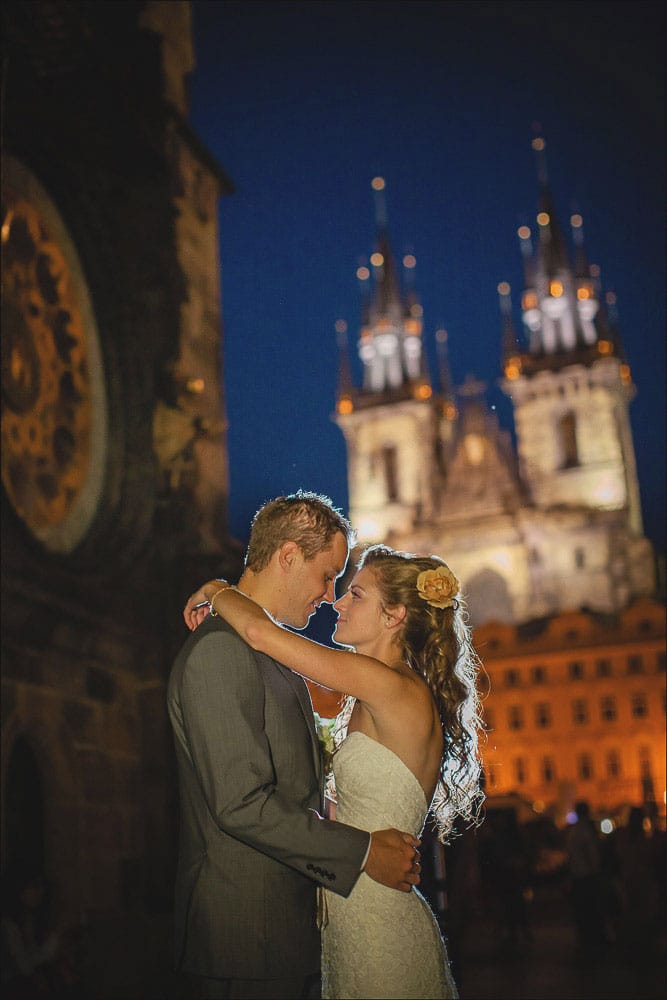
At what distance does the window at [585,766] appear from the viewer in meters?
45.2

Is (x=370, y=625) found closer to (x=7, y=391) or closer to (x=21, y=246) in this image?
(x=7, y=391)

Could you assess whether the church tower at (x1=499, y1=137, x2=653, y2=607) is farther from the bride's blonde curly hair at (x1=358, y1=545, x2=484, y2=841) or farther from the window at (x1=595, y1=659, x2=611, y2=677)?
the bride's blonde curly hair at (x1=358, y1=545, x2=484, y2=841)

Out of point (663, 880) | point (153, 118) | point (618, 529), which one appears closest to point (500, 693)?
point (618, 529)

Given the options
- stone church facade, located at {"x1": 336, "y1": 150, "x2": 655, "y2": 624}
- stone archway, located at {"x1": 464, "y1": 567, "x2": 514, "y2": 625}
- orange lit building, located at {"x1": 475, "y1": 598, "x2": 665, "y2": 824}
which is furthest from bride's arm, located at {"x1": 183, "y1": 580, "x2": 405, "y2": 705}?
stone archway, located at {"x1": 464, "y1": 567, "x2": 514, "y2": 625}

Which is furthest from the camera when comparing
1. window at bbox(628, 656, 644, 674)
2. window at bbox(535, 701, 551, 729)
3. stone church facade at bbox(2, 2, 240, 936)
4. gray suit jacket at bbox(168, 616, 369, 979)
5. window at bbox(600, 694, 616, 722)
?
window at bbox(535, 701, 551, 729)

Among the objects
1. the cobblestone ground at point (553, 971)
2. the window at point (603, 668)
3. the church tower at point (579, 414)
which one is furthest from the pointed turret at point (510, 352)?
the cobblestone ground at point (553, 971)

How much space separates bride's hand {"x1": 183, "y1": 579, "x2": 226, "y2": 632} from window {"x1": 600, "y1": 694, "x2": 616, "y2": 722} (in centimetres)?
4240

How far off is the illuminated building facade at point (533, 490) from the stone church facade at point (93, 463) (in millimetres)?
38232

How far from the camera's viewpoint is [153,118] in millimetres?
8445

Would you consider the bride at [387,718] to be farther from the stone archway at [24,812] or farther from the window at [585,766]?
the window at [585,766]

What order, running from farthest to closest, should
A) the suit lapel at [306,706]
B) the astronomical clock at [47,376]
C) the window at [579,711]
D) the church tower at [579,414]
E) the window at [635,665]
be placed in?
the church tower at [579,414] < the window at [579,711] < the window at [635,665] < the astronomical clock at [47,376] < the suit lapel at [306,706]

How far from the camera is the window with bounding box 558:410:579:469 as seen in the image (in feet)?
193

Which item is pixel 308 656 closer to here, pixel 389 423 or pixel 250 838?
pixel 250 838

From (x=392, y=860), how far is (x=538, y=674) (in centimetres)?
4464
